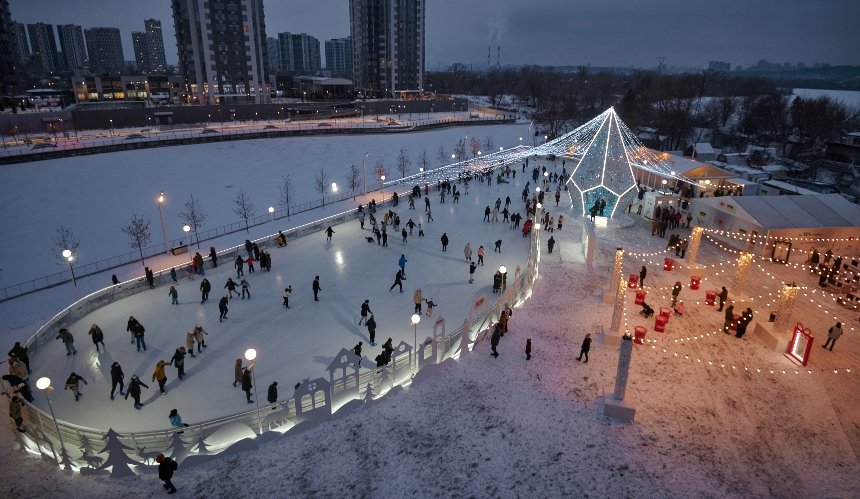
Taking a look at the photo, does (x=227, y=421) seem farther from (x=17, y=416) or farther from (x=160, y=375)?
(x=17, y=416)

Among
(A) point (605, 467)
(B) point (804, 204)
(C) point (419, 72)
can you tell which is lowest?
(A) point (605, 467)

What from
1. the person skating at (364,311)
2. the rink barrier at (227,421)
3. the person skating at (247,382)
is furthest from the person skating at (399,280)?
the person skating at (247,382)

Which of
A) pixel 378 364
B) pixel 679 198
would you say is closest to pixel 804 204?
pixel 679 198

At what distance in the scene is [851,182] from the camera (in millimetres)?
30891

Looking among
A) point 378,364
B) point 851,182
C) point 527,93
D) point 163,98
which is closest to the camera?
point 378,364

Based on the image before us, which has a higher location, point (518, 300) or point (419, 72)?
point (419, 72)

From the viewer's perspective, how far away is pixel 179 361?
32.2 ft

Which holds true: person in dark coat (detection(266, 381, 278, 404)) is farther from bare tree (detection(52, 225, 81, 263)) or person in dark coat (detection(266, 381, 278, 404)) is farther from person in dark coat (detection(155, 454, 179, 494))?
bare tree (detection(52, 225, 81, 263))

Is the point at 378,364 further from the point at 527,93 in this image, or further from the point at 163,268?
the point at 527,93

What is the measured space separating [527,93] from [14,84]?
79.2 metres

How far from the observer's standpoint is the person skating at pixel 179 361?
980 cm

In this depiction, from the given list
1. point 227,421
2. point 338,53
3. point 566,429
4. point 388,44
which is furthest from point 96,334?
point 338,53

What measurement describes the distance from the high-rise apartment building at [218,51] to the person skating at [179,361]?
60708 millimetres

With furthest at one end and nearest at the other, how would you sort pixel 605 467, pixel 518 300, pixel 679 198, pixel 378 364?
pixel 679 198, pixel 518 300, pixel 378 364, pixel 605 467
